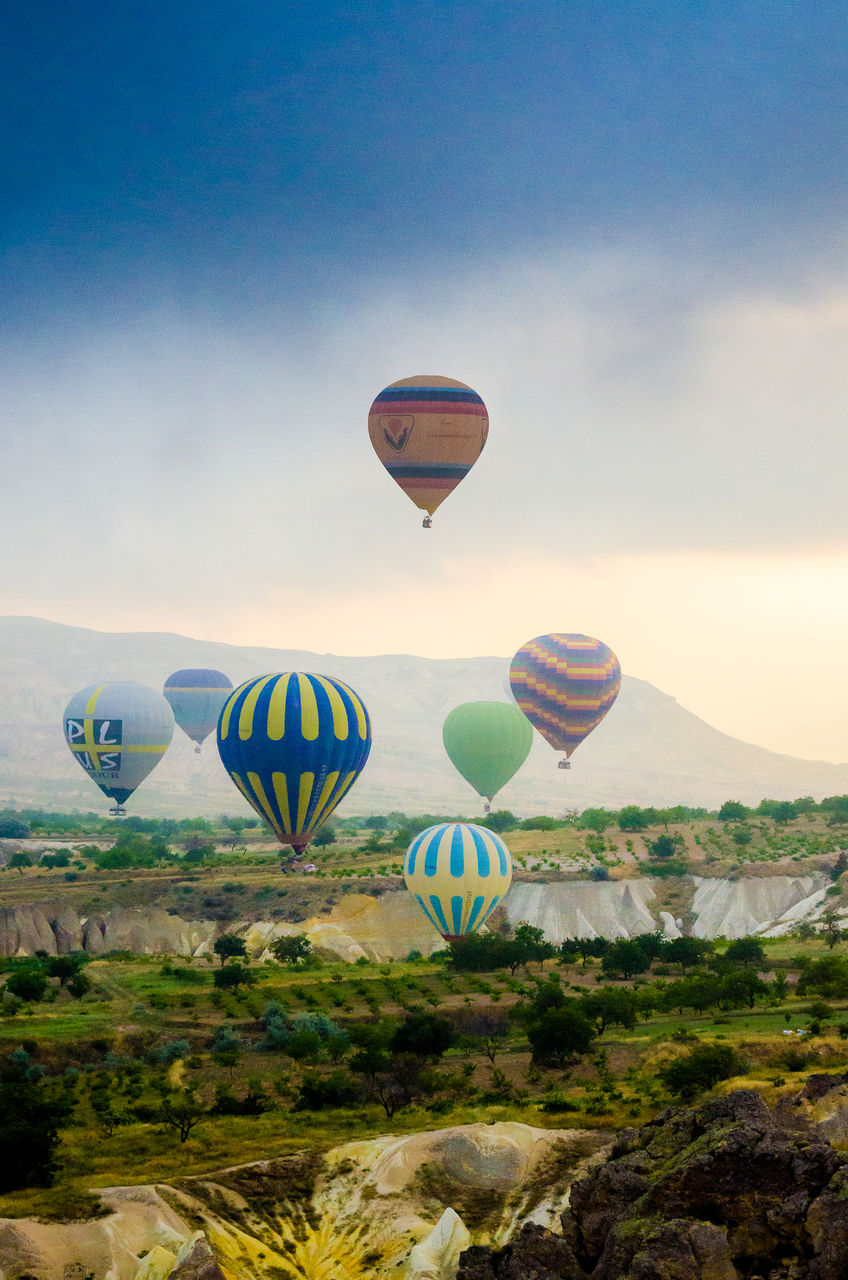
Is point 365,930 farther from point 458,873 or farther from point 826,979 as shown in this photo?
point 826,979

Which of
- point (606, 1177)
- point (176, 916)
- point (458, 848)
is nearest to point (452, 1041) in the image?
point (458, 848)

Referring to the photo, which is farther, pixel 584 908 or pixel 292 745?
pixel 584 908

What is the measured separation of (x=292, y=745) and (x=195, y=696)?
103 m

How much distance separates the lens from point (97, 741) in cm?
11631

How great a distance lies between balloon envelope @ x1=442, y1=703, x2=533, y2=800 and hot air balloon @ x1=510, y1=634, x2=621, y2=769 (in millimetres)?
2220

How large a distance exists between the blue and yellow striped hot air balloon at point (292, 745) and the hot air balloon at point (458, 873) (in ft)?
22.8

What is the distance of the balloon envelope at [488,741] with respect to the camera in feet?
374

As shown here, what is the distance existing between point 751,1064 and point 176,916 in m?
64.6

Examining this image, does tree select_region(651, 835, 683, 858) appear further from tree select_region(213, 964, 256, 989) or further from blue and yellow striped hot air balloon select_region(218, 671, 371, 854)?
blue and yellow striped hot air balloon select_region(218, 671, 371, 854)

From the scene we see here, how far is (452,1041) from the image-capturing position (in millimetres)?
56156

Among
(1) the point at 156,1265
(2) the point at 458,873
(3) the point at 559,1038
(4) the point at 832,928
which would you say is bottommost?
(1) the point at 156,1265

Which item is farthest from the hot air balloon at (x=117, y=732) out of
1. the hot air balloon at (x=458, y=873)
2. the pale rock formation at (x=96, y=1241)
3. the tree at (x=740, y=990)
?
the pale rock formation at (x=96, y=1241)

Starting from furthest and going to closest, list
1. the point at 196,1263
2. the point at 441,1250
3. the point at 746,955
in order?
the point at 746,955
the point at 441,1250
the point at 196,1263

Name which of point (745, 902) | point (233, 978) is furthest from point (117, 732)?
point (745, 902)
